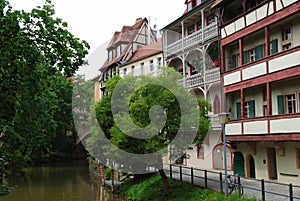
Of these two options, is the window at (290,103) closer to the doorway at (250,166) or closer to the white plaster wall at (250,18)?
the doorway at (250,166)

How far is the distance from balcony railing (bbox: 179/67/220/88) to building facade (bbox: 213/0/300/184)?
169 centimetres

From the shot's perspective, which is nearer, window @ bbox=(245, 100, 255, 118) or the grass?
the grass

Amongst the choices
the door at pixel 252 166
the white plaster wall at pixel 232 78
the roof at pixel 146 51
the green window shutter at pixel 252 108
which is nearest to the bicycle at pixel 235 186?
the door at pixel 252 166

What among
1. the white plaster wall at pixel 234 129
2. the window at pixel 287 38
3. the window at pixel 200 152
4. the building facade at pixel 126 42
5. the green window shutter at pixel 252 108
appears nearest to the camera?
the window at pixel 287 38

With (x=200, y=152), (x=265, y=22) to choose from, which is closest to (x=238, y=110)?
(x=265, y=22)

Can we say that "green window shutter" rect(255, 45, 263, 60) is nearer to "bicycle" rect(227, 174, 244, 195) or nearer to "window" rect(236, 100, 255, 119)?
"window" rect(236, 100, 255, 119)

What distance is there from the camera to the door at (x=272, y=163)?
21.2 meters

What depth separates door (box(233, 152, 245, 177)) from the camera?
928 inches

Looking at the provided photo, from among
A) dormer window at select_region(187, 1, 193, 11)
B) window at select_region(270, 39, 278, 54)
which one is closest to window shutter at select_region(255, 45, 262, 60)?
window at select_region(270, 39, 278, 54)

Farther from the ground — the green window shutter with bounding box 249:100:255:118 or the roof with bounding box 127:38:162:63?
the roof with bounding box 127:38:162:63

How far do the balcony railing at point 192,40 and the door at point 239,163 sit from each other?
8.35 meters

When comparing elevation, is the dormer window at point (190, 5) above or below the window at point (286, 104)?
above

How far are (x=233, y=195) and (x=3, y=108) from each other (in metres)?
9.91

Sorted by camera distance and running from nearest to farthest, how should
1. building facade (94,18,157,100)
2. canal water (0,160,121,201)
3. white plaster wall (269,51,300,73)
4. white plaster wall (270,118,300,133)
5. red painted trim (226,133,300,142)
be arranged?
1. white plaster wall (270,118,300,133)
2. red painted trim (226,133,300,142)
3. white plaster wall (269,51,300,73)
4. canal water (0,160,121,201)
5. building facade (94,18,157,100)
